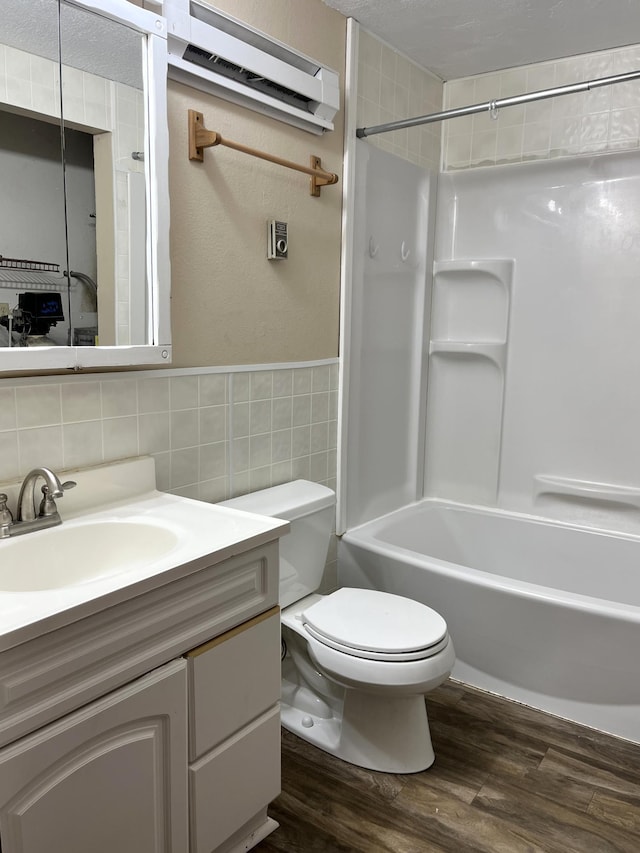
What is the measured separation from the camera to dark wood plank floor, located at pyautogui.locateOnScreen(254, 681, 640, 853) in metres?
1.67

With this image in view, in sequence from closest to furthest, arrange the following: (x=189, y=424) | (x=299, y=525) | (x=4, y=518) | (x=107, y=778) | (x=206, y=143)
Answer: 1. (x=107, y=778)
2. (x=4, y=518)
3. (x=206, y=143)
4. (x=189, y=424)
5. (x=299, y=525)

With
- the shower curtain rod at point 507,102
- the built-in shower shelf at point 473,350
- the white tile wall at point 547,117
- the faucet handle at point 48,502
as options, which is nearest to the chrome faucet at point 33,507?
the faucet handle at point 48,502

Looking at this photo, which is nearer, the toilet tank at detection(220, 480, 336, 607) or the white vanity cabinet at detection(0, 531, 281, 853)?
the white vanity cabinet at detection(0, 531, 281, 853)

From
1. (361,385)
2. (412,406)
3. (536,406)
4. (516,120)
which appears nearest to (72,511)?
(361,385)

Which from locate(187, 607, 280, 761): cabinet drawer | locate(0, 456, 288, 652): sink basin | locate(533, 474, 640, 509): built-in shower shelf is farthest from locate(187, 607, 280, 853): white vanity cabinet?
locate(533, 474, 640, 509): built-in shower shelf

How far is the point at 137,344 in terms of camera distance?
66.1 inches

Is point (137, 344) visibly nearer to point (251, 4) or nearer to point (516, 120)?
point (251, 4)

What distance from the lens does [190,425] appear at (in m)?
1.90

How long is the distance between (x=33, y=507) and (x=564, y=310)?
84.3 inches

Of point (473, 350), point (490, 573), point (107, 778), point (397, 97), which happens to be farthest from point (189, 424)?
point (397, 97)

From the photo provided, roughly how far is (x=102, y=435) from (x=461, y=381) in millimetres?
1780

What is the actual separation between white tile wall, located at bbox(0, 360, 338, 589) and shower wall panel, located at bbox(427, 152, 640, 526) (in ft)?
2.95

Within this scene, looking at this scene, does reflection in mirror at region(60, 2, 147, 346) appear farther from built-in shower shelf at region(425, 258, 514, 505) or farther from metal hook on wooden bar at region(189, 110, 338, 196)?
built-in shower shelf at region(425, 258, 514, 505)

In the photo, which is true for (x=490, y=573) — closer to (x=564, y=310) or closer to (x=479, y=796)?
(x=479, y=796)
